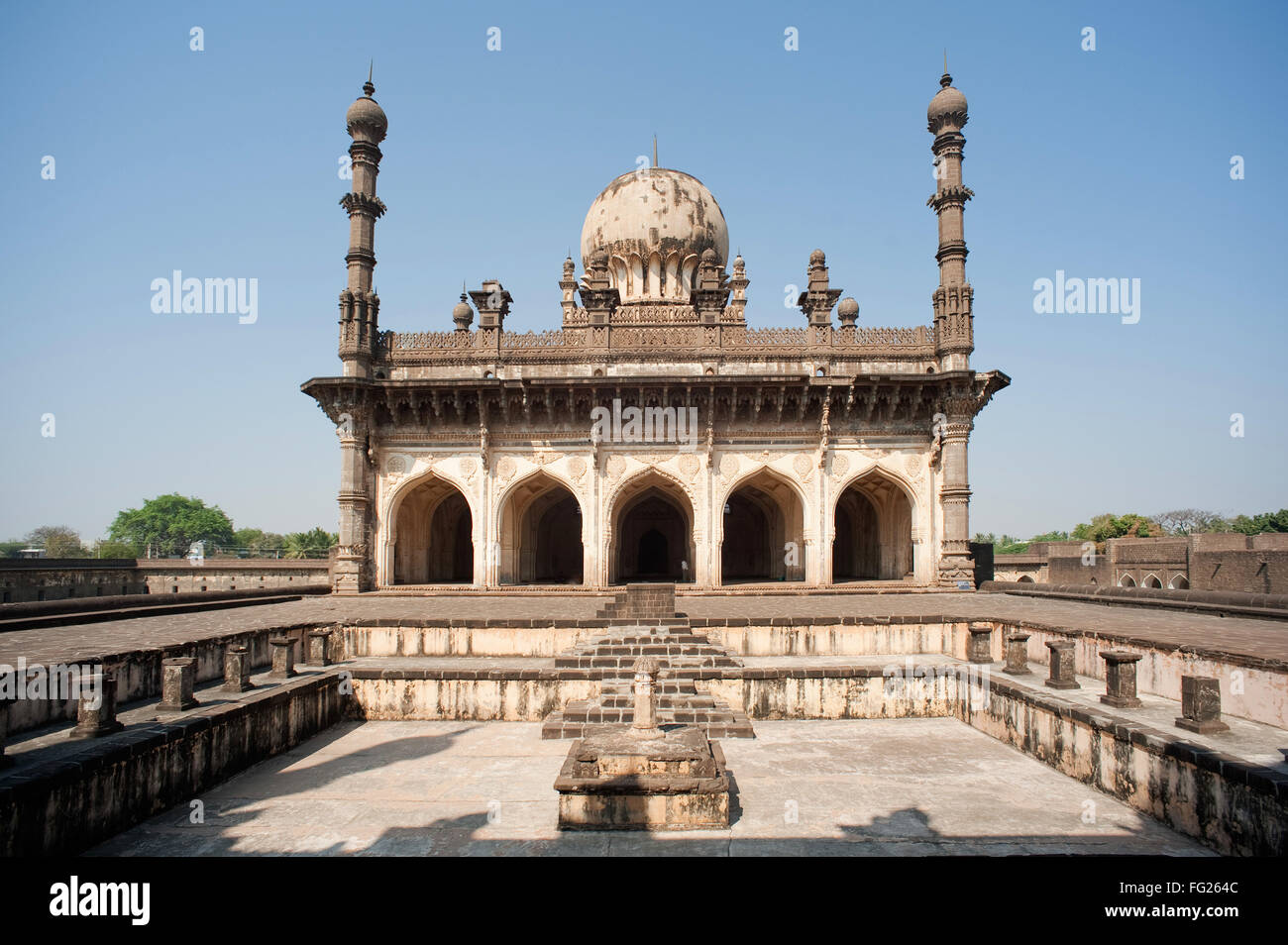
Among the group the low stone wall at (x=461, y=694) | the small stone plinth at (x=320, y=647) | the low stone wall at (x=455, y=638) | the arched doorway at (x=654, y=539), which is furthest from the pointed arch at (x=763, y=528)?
the small stone plinth at (x=320, y=647)

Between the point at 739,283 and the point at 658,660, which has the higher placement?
the point at 739,283

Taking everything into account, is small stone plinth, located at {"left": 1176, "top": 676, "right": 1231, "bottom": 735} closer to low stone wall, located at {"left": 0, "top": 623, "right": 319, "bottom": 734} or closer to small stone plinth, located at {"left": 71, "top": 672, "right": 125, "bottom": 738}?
small stone plinth, located at {"left": 71, "top": 672, "right": 125, "bottom": 738}

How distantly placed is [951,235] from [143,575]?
2472cm

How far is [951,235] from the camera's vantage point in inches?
614

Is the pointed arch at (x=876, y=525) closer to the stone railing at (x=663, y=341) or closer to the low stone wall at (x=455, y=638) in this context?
the stone railing at (x=663, y=341)

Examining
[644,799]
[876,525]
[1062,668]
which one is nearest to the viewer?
[644,799]

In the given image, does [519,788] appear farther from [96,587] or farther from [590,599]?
[96,587]

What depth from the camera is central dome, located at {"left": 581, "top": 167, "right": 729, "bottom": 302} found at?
65.3 ft

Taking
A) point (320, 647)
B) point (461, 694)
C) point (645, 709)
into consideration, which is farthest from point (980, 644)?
point (320, 647)

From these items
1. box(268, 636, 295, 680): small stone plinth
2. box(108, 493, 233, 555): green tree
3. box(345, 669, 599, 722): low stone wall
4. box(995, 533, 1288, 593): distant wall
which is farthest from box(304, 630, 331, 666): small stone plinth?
box(108, 493, 233, 555): green tree

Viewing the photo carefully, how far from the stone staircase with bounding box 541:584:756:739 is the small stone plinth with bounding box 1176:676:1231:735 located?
3.83 meters
